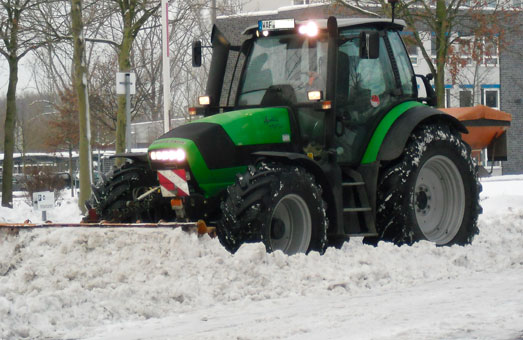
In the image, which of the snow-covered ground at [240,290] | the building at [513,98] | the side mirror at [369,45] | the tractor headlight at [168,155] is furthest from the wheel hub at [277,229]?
the building at [513,98]

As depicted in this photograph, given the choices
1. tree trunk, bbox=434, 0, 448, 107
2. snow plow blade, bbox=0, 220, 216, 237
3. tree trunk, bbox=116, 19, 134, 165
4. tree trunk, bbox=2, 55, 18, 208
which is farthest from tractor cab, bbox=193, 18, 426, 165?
tree trunk, bbox=2, 55, 18, 208

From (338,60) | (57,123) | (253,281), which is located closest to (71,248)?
(253,281)

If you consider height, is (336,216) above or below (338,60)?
below

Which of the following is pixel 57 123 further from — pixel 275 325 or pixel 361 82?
→ pixel 275 325

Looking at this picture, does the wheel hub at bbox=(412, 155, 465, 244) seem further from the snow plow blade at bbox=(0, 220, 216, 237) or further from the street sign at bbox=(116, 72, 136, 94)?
the street sign at bbox=(116, 72, 136, 94)

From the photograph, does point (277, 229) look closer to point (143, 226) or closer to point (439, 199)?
point (143, 226)

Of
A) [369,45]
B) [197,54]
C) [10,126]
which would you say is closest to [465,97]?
[10,126]

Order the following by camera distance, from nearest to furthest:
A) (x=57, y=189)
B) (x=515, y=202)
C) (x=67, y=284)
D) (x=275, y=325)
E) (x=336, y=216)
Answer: (x=275, y=325) → (x=67, y=284) → (x=336, y=216) → (x=515, y=202) → (x=57, y=189)

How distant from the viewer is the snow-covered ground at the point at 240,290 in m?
5.43

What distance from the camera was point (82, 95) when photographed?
20.2 meters

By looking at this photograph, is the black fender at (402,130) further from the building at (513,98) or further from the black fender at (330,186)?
the building at (513,98)

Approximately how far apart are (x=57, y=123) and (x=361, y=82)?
27650mm

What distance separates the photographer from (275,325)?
5508mm

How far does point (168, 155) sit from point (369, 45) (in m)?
2.13
